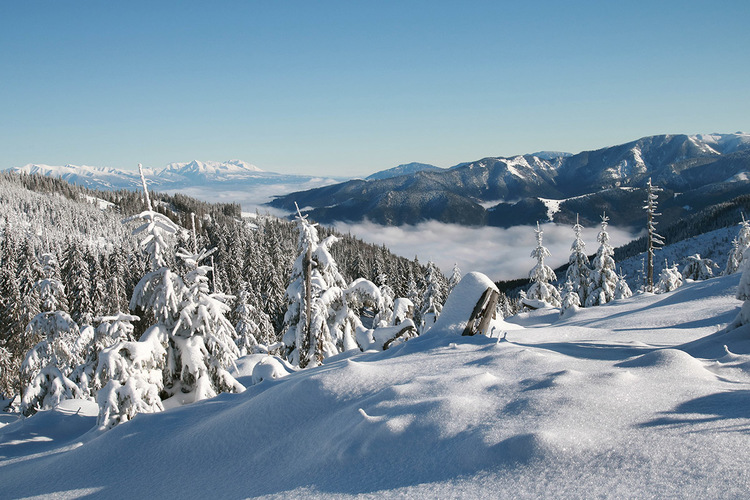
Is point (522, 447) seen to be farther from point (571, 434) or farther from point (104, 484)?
point (104, 484)

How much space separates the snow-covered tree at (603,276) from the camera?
3206 centimetres

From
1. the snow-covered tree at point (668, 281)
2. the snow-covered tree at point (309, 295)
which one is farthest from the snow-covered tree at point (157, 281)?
the snow-covered tree at point (668, 281)

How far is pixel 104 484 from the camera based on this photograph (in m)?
5.33

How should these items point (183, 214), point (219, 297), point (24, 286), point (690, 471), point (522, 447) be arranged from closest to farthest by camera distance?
1. point (690, 471)
2. point (522, 447)
3. point (219, 297)
4. point (24, 286)
5. point (183, 214)

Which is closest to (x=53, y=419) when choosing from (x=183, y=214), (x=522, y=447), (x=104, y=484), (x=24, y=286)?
(x=104, y=484)

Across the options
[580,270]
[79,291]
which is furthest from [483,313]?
[79,291]

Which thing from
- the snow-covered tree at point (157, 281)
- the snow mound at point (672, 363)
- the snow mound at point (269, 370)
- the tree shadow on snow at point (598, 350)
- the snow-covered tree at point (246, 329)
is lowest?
the snow-covered tree at point (246, 329)

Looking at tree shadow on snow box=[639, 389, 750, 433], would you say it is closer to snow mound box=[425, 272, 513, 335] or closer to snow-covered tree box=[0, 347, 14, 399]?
snow mound box=[425, 272, 513, 335]

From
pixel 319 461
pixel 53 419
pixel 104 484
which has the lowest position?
pixel 53 419

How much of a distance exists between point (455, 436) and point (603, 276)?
108 ft

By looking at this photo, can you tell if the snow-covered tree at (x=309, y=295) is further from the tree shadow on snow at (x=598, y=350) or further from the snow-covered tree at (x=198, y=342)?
the tree shadow on snow at (x=598, y=350)

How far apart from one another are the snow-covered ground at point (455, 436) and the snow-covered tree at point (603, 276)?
87.9ft

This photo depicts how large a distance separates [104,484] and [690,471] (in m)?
6.34

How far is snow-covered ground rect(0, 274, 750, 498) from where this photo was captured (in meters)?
3.50
